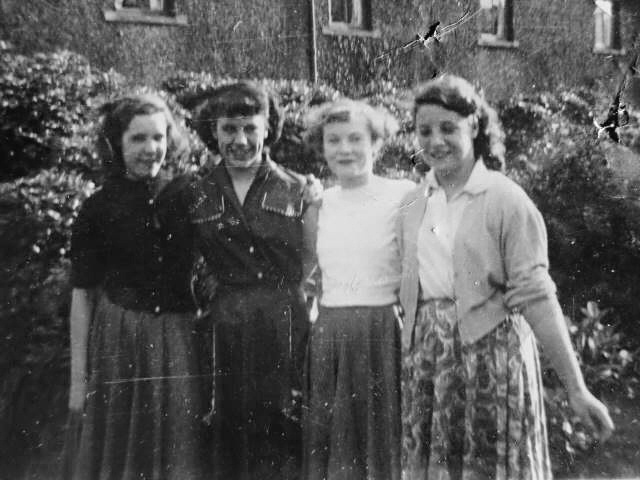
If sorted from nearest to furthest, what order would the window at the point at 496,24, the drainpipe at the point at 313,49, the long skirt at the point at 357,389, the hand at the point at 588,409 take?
the hand at the point at 588,409, the long skirt at the point at 357,389, the drainpipe at the point at 313,49, the window at the point at 496,24

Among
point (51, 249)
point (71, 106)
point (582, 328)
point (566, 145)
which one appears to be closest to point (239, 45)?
point (71, 106)

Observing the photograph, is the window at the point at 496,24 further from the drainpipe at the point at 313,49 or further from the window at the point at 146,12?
the window at the point at 146,12

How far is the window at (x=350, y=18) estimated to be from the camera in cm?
291

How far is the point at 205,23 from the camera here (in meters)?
2.77

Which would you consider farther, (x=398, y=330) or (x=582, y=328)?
(x=582, y=328)

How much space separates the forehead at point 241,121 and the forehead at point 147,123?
0.23 metres

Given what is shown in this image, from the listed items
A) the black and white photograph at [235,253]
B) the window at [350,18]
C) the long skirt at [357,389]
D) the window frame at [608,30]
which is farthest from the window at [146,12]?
the window frame at [608,30]

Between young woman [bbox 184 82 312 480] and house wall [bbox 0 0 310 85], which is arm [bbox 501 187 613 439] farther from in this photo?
house wall [bbox 0 0 310 85]

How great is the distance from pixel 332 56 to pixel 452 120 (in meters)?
0.67

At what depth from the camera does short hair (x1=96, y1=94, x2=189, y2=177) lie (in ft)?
8.71

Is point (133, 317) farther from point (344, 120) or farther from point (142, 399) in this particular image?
point (344, 120)

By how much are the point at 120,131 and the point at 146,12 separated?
1.68 ft

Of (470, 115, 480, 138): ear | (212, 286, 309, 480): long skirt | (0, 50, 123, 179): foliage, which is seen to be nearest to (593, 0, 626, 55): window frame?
(470, 115, 480, 138): ear

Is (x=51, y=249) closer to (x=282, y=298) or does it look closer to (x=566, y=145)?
(x=282, y=298)
